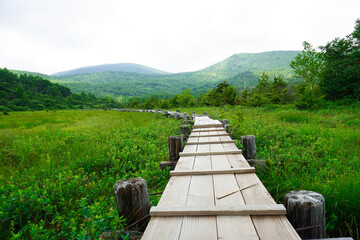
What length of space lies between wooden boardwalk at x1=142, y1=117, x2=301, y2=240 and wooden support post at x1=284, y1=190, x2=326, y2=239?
113mm

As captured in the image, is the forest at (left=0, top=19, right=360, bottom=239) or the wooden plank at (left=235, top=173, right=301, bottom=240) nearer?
the wooden plank at (left=235, top=173, right=301, bottom=240)

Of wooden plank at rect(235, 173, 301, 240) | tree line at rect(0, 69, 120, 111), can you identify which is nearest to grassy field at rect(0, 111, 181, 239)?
wooden plank at rect(235, 173, 301, 240)

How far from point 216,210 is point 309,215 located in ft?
2.56

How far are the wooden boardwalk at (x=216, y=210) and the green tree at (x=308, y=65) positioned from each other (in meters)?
40.5

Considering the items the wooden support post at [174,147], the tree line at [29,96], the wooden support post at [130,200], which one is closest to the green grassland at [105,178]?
the wooden support post at [130,200]

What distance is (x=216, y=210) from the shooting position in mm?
1635

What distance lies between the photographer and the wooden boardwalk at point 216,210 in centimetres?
144

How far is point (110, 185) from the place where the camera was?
3.37m

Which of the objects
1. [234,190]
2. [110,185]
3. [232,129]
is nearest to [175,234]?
[234,190]

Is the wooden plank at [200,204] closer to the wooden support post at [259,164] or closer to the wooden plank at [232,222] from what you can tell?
the wooden plank at [232,222]

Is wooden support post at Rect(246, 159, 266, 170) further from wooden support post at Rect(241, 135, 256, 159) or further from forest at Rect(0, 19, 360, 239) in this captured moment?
wooden support post at Rect(241, 135, 256, 159)

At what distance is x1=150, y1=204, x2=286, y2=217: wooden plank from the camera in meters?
1.60

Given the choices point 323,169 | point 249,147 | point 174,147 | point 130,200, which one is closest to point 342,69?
point 323,169

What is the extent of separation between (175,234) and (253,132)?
5.83 meters
